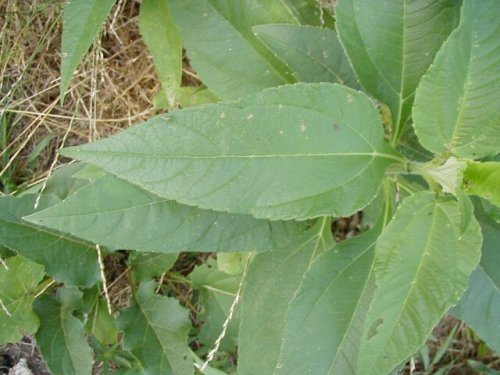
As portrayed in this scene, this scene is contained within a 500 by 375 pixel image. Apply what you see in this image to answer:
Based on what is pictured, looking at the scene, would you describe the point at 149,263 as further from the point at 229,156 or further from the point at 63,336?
the point at 229,156

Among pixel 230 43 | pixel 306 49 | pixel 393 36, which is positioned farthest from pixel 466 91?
pixel 230 43

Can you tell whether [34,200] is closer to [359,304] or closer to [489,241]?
[359,304]

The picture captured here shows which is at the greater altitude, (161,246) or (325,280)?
(161,246)

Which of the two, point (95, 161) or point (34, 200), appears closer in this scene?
point (95, 161)

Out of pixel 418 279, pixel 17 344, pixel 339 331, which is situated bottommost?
pixel 17 344

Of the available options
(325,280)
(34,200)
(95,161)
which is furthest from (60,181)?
(325,280)

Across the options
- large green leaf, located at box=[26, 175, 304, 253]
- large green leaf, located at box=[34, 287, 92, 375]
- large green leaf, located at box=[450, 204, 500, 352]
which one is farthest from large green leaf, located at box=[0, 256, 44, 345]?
large green leaf, located at box=[450, 204, 500, 352]

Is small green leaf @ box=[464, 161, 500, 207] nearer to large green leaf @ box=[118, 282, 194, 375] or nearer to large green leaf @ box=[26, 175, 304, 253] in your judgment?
large green leaf @ box=[26, 175, 304, 253]
